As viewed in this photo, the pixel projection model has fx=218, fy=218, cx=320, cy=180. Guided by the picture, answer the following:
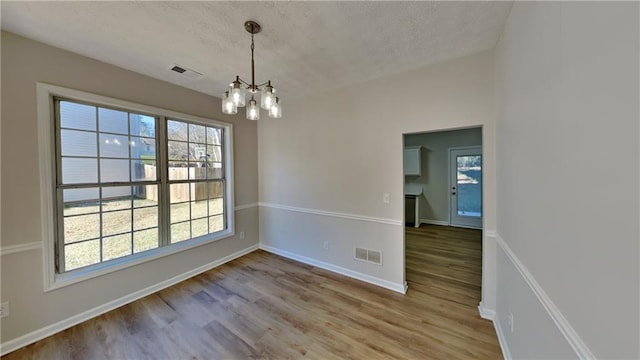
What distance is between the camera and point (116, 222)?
2545mm

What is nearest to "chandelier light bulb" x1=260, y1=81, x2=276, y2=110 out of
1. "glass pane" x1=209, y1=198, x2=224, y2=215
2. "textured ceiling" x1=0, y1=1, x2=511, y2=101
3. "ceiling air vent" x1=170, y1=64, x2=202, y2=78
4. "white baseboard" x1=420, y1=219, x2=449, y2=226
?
"textured ceiling" x1=0, y1=1, x2=511, y2=101

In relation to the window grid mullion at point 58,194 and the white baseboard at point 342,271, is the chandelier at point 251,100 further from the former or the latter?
the white baseboard at point 342,271

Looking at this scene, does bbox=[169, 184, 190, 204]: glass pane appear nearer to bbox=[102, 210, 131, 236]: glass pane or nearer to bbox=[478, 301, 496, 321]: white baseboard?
bbox=[102, 210, 131, 236]: glass pane

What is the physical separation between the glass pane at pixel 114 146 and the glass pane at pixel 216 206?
4.19 ft

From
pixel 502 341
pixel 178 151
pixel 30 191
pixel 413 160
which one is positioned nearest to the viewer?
pixel 502 341

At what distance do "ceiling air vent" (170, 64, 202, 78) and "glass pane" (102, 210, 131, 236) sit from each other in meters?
1.79

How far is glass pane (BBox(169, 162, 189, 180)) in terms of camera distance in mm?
3020

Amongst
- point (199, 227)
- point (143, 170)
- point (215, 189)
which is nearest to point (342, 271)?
point (199, 227)

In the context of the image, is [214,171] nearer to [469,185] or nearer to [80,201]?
[80,201]

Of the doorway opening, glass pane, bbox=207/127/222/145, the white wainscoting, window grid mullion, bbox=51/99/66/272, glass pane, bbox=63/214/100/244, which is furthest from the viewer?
the doorway opening

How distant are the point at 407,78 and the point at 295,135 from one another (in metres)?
1.83

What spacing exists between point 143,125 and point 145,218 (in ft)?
3.87

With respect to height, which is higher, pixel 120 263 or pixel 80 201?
pixel 80 201

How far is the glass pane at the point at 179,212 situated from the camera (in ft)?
10.0
